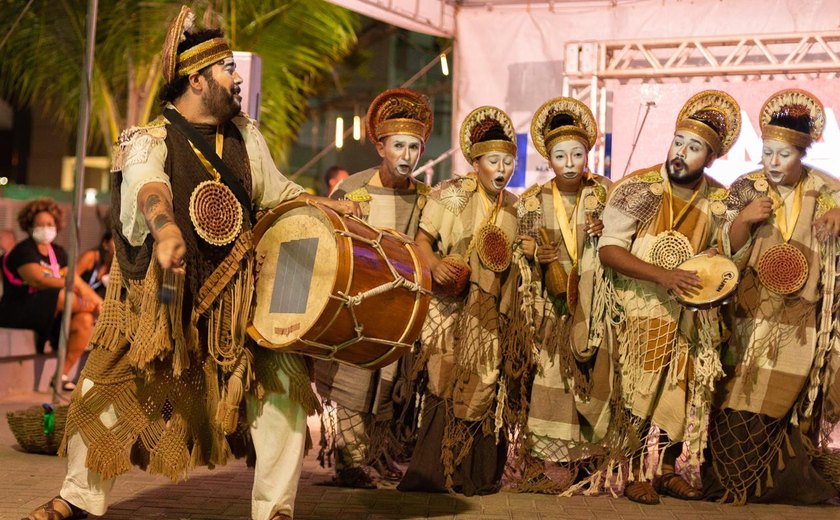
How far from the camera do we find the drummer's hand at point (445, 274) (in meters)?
→ 6.25

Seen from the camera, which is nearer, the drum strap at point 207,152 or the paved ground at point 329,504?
the drum strap at point 207,152

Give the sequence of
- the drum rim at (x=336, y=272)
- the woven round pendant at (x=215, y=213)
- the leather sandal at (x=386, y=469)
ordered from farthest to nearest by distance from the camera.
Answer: the leather sandal at (x=386, y=469) < the woven round pendant at (x=215, y=213) < the drum rim at (x=336, y=272)

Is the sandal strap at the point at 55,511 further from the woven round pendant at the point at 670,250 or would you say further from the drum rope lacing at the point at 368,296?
the woven round pendant at the point at 670,250

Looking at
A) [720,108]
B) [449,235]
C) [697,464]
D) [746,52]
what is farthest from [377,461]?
[746,52]

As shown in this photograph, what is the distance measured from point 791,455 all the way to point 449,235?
2198 millimetres

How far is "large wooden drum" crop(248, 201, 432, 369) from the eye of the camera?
468cm

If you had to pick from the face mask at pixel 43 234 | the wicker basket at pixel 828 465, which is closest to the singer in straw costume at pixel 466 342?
the wicker basket at pixel 828 465

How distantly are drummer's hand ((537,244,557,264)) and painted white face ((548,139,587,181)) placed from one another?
0.40 metres

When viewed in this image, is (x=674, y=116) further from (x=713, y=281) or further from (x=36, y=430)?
(x=36, y=430)

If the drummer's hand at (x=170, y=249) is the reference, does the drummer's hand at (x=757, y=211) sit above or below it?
above

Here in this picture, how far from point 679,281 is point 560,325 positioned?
83cm

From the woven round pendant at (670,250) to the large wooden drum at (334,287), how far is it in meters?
1.67

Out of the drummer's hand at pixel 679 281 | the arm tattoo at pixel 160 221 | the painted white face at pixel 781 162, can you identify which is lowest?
the drummer's hand at pixel 679 281

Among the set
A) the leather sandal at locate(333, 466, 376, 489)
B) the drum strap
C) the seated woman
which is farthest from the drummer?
the seated woman
